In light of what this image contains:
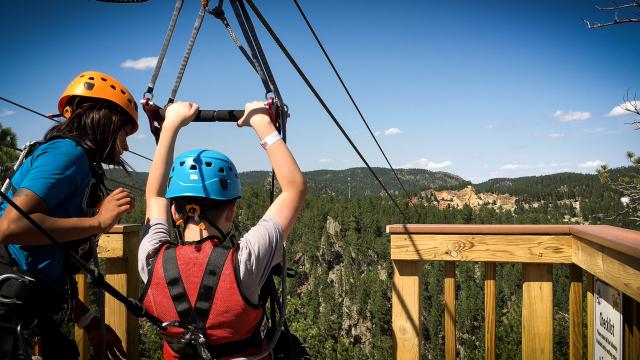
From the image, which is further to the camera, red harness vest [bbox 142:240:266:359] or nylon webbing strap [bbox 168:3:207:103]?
nylon webbing strap [bbox 168:3:207:103]

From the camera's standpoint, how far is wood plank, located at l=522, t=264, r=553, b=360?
2363 millimetres

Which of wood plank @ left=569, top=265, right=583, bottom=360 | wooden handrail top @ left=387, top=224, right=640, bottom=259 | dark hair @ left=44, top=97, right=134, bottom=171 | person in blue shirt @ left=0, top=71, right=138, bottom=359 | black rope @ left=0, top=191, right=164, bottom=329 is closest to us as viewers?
black rope @ left=0, top=191, right=164, bottom=329

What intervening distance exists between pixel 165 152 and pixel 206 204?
13.5 inches

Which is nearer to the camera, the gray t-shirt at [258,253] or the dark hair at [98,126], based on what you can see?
the gray t-shirt at [258,253]

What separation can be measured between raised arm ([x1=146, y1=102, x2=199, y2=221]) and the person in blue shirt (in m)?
0.10

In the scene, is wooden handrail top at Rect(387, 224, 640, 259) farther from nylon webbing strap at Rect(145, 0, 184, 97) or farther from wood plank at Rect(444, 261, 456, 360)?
nylon webbing strap at Rect(145, 0, 184, 97)

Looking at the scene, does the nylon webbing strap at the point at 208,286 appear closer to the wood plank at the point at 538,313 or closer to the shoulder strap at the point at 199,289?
the shoulder strap at the point at 199,289

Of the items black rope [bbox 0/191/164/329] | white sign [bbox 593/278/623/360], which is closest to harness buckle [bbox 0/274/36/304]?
black rope [bbox 0/191/164/329]

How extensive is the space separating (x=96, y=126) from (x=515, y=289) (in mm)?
88456

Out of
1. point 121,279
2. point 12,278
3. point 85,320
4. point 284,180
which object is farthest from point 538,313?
point 121,279

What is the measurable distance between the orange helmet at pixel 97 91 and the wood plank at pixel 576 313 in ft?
8.15

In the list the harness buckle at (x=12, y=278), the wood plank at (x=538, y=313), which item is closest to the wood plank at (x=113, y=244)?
the harness buckle at (x=12, y=278)

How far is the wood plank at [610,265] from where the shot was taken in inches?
62.4

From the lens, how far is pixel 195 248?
60.8 inches
